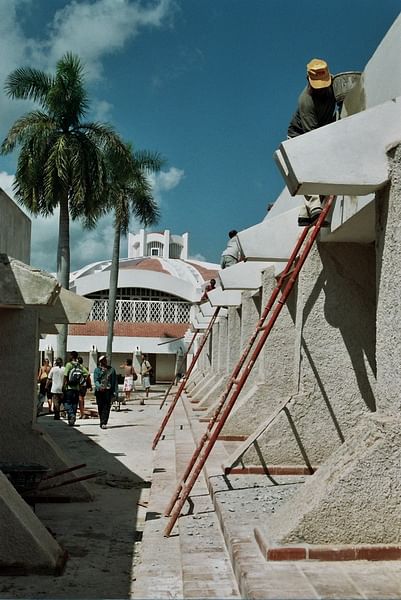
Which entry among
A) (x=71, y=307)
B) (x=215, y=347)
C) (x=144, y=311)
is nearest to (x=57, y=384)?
(x=215, y=347)

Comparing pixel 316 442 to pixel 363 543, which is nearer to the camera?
pixel 363 543

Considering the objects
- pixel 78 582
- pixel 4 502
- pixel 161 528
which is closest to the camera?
pixel 4 502

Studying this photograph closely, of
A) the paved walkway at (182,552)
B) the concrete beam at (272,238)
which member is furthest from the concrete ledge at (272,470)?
the concrete beam at (272,238)

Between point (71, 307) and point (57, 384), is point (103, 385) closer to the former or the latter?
point (57, 384)

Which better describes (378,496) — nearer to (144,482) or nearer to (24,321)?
(24,321)

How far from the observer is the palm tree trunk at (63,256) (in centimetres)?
2028

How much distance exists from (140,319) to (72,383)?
23.1m

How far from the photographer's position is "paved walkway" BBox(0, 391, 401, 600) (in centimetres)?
382

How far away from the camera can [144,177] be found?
26.5 metres

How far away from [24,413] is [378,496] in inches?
162

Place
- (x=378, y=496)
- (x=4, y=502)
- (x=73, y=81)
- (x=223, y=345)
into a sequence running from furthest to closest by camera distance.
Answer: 1. (x=73, y=81)
2. (x=223, y=345)
3. (x=4, y=502)
4. (x=378, y=496)

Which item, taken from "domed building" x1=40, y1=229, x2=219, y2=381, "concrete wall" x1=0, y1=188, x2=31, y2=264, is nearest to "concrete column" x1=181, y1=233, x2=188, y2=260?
"domed building" x1=40, y1=229, x2=219, y2=381

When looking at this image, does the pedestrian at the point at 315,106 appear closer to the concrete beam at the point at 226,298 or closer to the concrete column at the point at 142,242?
the concrete beam at the point at 226,298

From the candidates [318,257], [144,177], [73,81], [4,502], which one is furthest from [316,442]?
[144,177]
